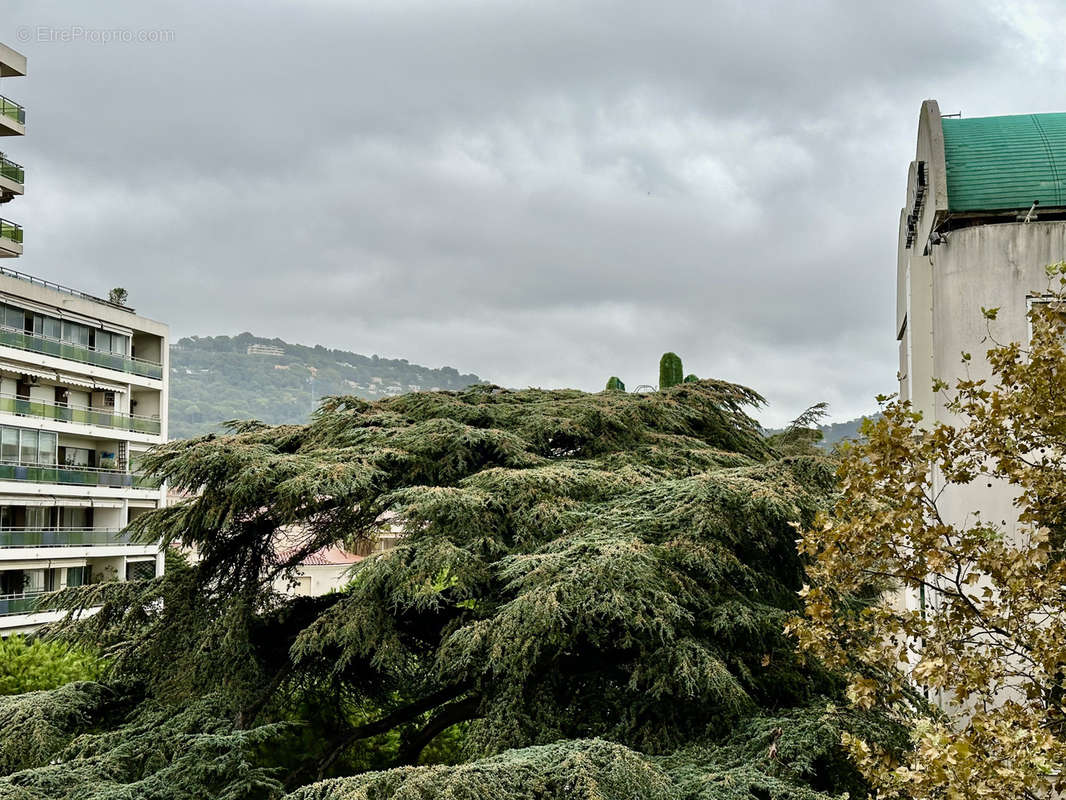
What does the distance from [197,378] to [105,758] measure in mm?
174968

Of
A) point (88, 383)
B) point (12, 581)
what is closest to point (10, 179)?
point (88, 383)

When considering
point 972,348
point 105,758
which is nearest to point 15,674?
point 105,758

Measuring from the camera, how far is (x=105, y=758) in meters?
11.2

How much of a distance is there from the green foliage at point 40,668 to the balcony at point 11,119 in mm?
21619

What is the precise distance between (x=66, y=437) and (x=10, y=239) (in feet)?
24.4

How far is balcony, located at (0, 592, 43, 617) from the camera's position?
33.3 m

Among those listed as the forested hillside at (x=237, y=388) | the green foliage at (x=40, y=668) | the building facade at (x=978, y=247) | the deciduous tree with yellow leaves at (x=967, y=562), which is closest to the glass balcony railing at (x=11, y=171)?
the green foliage at (x=40, y=668)

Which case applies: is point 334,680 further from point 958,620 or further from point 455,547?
point 958,620

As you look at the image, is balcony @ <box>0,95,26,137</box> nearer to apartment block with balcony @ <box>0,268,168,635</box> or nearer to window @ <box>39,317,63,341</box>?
apartment block with balcony @ <box>0,268,168,635</box>

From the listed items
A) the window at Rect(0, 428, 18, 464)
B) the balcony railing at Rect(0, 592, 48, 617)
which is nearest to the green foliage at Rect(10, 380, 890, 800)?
the balcony railing at Rect(0, 592, 48, 617)

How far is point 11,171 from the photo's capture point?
1453 inches

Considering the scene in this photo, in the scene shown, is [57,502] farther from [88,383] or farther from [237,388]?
[237,388]

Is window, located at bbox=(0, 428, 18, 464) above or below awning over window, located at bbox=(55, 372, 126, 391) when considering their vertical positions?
below

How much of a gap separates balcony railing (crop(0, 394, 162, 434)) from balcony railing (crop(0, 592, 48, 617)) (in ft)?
20.3
